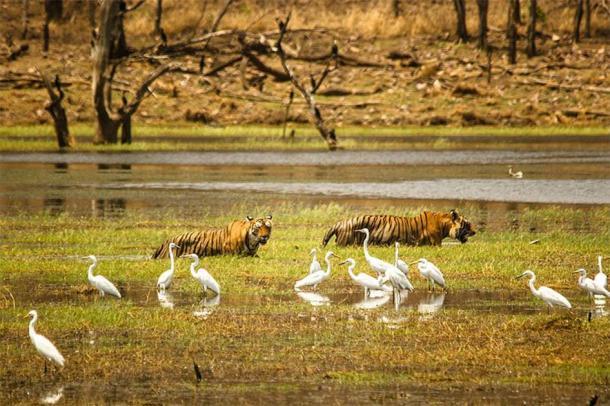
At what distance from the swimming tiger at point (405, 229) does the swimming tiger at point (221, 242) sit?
1526 millimetres

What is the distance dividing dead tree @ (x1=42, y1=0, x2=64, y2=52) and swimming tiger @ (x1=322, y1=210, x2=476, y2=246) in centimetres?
4358

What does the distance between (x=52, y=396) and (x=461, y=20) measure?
52599 mm

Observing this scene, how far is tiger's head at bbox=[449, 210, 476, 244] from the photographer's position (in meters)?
21.2

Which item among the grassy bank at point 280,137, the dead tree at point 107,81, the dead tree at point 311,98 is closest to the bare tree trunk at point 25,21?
the grassy bank at point 280,137

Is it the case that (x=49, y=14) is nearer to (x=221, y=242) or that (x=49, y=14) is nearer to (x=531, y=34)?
(x=531, y=34)

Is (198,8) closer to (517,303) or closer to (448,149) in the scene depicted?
(448,149)

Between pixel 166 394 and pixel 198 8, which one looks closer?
pixel 166 394

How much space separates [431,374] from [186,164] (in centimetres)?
3038

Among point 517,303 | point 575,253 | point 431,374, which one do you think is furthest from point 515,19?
point 431,374

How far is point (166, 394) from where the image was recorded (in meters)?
11.6

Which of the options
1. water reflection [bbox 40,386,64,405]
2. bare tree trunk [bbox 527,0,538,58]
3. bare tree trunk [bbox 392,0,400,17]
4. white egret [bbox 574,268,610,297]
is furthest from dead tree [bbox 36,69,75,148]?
water reflection [bbox 40,386,64,405]

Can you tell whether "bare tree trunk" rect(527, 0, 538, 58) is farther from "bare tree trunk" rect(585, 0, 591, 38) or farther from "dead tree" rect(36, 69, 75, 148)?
"dead tree" rect(36, 69, 75, 148)

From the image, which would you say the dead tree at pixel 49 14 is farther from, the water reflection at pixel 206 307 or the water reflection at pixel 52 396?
the water reflection at pixel 52 396

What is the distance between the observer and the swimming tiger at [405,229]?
20984 mm
